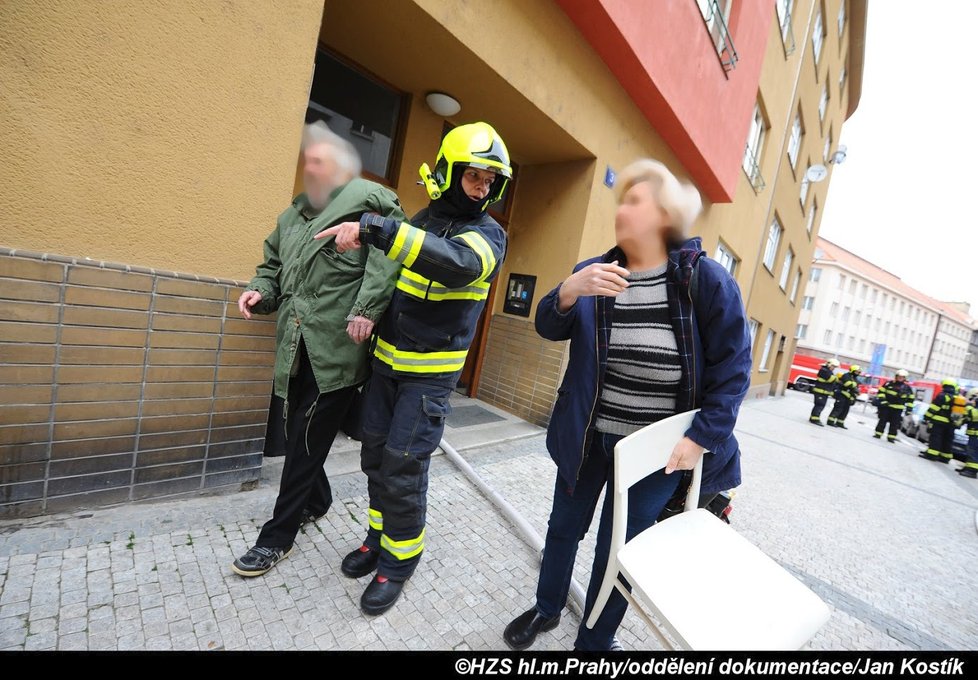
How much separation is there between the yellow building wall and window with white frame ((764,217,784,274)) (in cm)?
1374

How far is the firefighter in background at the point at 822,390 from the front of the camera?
11.8 meters

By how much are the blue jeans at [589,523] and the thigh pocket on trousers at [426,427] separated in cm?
57

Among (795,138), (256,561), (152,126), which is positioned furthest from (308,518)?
(795,138)

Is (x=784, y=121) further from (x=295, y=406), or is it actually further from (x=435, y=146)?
(x=295, y=406)

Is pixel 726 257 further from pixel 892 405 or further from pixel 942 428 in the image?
pixel 892 405

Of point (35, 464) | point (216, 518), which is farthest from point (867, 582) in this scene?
point (35, 464)

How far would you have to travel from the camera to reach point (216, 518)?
7.66ft

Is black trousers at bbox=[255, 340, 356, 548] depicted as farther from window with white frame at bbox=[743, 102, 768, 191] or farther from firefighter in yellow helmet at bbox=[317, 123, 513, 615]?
window with white frame at bbox=[743, 102, 768, 191]

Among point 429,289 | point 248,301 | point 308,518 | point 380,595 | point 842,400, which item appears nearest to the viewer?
point 429,289

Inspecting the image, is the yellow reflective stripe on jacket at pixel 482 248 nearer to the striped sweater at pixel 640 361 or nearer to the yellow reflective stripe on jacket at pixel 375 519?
the striped sweater at pixel 640 361

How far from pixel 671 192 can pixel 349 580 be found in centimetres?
217

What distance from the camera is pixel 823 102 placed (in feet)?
49.6

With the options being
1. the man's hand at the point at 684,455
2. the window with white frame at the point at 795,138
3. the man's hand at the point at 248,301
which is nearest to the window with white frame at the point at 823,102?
the window with white frame at the point at 795,138
